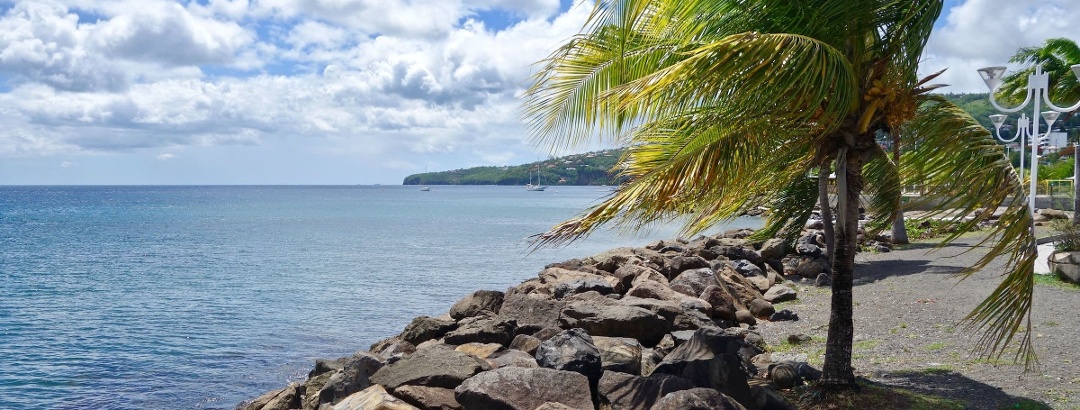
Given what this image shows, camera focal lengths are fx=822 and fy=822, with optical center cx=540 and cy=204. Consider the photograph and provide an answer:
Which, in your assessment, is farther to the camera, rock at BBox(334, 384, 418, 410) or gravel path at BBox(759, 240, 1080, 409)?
gravel path at BBox(759, 240, 1080, 409)

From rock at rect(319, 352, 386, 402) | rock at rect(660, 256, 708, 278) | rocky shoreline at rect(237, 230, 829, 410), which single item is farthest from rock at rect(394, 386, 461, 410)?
rock at rect(660, 256, 708, 278)

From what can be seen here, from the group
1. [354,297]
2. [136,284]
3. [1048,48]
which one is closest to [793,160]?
[354,297]

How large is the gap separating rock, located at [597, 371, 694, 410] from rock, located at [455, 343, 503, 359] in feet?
6.74

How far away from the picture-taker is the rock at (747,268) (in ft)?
62.1

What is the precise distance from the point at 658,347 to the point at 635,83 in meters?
5.24

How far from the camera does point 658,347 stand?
10.6 m

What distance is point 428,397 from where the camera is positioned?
773 centimetres

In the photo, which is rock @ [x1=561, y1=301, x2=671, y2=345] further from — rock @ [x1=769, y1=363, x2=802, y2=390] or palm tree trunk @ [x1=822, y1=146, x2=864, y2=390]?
palm tree trunk @ [x1=822, y1=146, x2=864, y2=390]

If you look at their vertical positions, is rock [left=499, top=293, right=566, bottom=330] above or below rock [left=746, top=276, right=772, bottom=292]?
above

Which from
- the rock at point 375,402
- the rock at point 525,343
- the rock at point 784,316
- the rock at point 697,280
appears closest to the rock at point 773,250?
the rock at point 697,280

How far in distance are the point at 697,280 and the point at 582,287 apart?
6.98 feet

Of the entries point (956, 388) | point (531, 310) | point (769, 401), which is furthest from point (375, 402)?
point (956, 388)

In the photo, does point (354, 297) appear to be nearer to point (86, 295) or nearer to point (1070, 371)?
point (86, 295)

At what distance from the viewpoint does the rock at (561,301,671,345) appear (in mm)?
11132
